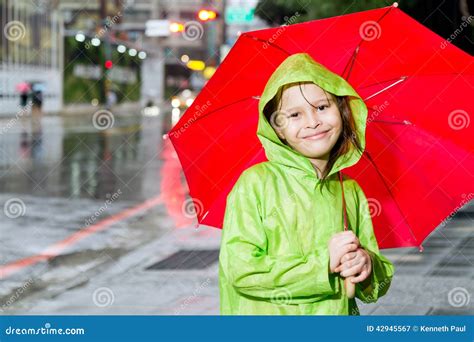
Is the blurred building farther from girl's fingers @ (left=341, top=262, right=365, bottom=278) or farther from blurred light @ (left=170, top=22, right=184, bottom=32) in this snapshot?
girl's fingers @ (left=341, top=262, right=365, bottom=278)

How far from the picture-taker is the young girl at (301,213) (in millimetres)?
2607

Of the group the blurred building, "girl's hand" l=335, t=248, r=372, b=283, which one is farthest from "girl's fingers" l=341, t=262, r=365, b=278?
the blurred building

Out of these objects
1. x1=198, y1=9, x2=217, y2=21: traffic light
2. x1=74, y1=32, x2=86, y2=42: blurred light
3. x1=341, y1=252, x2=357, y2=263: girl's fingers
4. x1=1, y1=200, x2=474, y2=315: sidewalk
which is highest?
x1=74, y1=32, x2=86, y2=42: blurred light

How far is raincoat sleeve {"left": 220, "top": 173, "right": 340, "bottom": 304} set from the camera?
260 centimetres

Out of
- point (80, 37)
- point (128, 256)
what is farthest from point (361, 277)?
point (80, 37)

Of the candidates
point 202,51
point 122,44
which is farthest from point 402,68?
point 202,51

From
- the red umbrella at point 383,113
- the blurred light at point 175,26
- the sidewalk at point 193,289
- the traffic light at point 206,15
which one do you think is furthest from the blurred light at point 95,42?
the red umbrella at point 383,113

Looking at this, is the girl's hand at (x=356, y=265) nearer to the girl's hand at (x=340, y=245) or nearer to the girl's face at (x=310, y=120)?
the girl's hand at (x=340, y=245)

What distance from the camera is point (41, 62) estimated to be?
61719mm

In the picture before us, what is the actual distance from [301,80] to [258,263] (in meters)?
0.54

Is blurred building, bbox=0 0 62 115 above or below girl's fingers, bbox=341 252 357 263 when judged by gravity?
above

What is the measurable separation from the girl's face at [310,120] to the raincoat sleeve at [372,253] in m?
0.22

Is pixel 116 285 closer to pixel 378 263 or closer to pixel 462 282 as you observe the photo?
pixel 462 282

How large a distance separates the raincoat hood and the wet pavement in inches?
146
